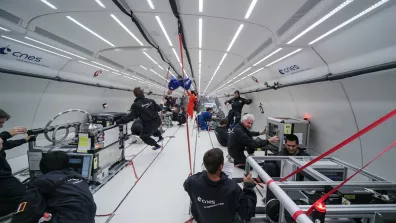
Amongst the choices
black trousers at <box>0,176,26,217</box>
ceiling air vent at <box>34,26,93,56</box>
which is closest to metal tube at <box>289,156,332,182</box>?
black trousers at <box>0,176,26,217</box>

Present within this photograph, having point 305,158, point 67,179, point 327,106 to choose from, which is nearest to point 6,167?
point 67,179

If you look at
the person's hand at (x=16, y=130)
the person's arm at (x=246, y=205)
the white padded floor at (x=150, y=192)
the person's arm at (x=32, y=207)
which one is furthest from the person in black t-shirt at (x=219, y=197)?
the person's hand at (x=16, y=130)

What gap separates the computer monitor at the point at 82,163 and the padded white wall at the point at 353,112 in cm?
494

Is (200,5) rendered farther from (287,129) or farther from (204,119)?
(204,119)

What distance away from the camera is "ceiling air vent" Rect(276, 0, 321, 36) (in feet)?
7.94

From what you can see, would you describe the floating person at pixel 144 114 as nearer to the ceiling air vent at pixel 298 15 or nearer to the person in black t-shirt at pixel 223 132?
the person in black t-shirt at pixel 223 132

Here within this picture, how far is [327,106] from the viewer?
13.6 ft

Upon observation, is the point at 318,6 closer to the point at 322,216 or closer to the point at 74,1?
the point at 322,216

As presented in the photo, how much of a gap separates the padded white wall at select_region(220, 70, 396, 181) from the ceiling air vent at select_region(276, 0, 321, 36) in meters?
1.53

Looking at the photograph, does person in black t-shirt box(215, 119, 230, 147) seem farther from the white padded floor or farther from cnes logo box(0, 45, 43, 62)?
cnes logo box(0, 45, 43, 62)

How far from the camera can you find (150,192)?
336 centimetres

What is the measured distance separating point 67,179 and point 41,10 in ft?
10.2

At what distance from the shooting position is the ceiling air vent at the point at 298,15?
242 cm

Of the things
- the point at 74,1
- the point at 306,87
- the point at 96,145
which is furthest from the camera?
the point at 306,87
